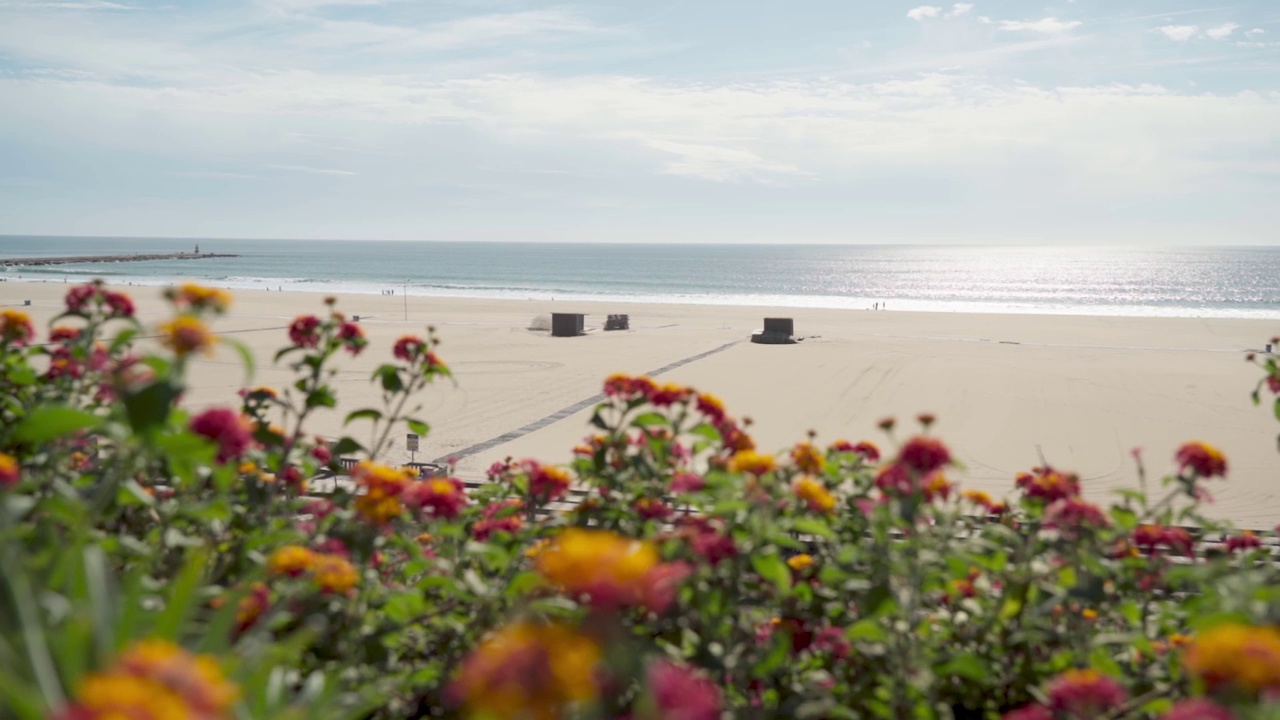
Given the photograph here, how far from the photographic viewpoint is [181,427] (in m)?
2.04

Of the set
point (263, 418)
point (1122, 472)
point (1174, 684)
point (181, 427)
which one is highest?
point (181, 427)

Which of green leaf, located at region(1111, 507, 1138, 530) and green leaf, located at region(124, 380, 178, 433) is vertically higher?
green leaf, located at region(124, 380, 178, 433)

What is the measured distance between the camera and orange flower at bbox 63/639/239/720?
84 cm

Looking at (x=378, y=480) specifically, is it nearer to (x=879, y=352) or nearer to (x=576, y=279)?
(x=879, y=352)

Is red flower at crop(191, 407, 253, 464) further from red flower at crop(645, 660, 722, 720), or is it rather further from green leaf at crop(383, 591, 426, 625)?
red flower at crop(645, 660, 722, 720)

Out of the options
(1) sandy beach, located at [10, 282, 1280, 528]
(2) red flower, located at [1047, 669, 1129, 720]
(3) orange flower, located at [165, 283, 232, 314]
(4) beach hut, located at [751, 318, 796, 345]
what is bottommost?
(1) sandy beach, located at [10, 282, 1280, 528]

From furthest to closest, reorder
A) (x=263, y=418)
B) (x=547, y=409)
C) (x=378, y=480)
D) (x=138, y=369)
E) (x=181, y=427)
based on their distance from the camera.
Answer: (x=547, y=409)
(x=263, y=418)
(x=138, y=369)
(x=378, y=480)
(x=181, y=427)

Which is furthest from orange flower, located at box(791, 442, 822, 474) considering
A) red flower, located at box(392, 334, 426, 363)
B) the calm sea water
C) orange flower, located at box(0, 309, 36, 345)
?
the calm sea water

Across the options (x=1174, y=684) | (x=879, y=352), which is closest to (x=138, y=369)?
(x=1174, y=684)

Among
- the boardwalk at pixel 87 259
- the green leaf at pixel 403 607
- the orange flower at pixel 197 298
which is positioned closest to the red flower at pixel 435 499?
the green leaf at pixel 403 607

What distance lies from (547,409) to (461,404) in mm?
1810

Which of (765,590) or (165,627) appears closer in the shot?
(165,627)

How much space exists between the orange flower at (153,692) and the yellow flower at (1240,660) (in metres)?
1.18

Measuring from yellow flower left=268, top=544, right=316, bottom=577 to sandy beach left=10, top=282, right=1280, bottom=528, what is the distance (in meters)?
4.14
